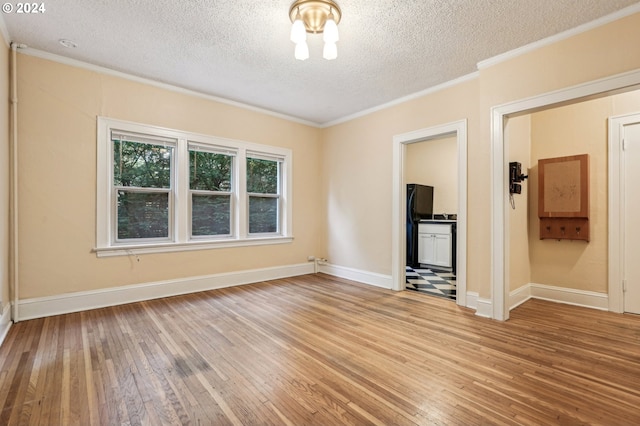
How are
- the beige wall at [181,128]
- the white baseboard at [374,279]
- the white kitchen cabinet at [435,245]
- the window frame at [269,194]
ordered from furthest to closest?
the white kitchen cabinet at [435,245], the window frame at [269,194], the white baseboard at [374,279], the beige wall at [181,128]

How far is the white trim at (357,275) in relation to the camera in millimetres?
4523

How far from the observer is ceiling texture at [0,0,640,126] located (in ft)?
7.89

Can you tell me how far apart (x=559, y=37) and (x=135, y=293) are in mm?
5280

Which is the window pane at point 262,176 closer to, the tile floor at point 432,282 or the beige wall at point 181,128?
the beige wall at point 181,128

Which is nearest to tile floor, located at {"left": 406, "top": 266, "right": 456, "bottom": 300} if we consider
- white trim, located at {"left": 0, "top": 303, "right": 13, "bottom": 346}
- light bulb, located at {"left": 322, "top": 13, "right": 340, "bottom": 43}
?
light bulb, located at {"left": 322, "top": 13, "right": 340, "bottom": 43}

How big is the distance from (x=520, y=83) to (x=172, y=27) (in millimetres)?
3371

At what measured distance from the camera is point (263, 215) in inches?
199

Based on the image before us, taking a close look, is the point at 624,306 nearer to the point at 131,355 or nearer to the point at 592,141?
the point at 592,141

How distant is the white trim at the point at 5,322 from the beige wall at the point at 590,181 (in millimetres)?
5795

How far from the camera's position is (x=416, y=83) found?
12.6 feet

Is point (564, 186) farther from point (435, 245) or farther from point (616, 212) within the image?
point (435, 245)

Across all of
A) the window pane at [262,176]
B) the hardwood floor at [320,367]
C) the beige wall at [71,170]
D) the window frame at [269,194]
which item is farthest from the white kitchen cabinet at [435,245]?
the beige wall at [71,170]

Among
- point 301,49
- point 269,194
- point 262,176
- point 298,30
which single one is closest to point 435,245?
point 269,194
